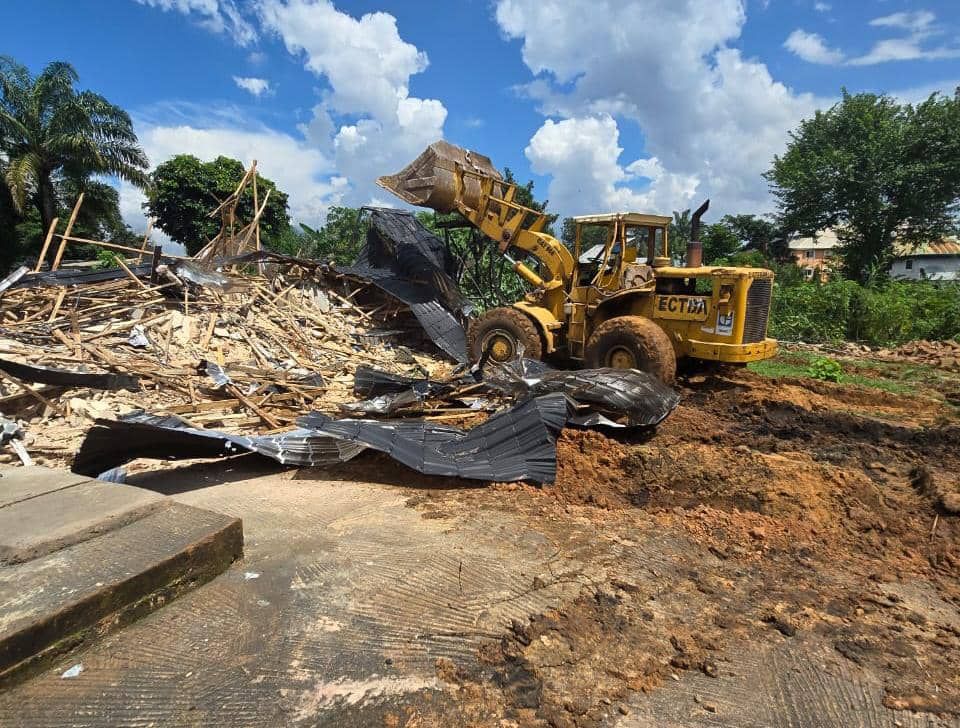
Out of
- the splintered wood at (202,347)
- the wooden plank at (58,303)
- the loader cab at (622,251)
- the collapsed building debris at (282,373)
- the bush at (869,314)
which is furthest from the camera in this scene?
the bush at (869,314)

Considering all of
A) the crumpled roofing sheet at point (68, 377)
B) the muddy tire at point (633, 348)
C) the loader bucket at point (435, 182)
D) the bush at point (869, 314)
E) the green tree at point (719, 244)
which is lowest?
the crumpled roofing sheet at point (68, 377)

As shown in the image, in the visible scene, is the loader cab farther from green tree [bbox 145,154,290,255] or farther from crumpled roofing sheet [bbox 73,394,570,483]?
green tree [bbox 145,154,290,255]

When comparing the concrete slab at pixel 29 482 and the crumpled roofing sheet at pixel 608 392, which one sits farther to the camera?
the crumpled roofing sheet at pixel 608 392

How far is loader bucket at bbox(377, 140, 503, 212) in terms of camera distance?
1130 centimetres

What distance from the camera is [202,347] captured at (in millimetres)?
9719

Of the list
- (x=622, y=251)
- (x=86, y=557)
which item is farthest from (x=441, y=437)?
(x=622, y=251)

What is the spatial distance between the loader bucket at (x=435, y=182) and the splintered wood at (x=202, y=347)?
2.99 meters

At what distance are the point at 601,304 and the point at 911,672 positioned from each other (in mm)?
6995

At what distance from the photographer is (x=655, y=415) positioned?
6590 millimetres

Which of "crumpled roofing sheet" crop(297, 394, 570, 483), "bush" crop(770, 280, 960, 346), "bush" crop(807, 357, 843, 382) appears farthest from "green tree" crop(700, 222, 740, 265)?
"crumpled roofing sheet" crop(297, 394, 570, 483)

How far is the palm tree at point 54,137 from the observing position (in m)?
19.9

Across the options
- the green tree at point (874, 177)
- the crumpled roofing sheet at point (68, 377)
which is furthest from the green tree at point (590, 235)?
the green tree at point (874, 177)

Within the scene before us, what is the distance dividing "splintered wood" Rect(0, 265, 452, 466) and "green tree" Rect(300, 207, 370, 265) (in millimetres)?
12337

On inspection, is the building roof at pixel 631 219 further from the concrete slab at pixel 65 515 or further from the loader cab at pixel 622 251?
the concrete slab at pixel 65 515
